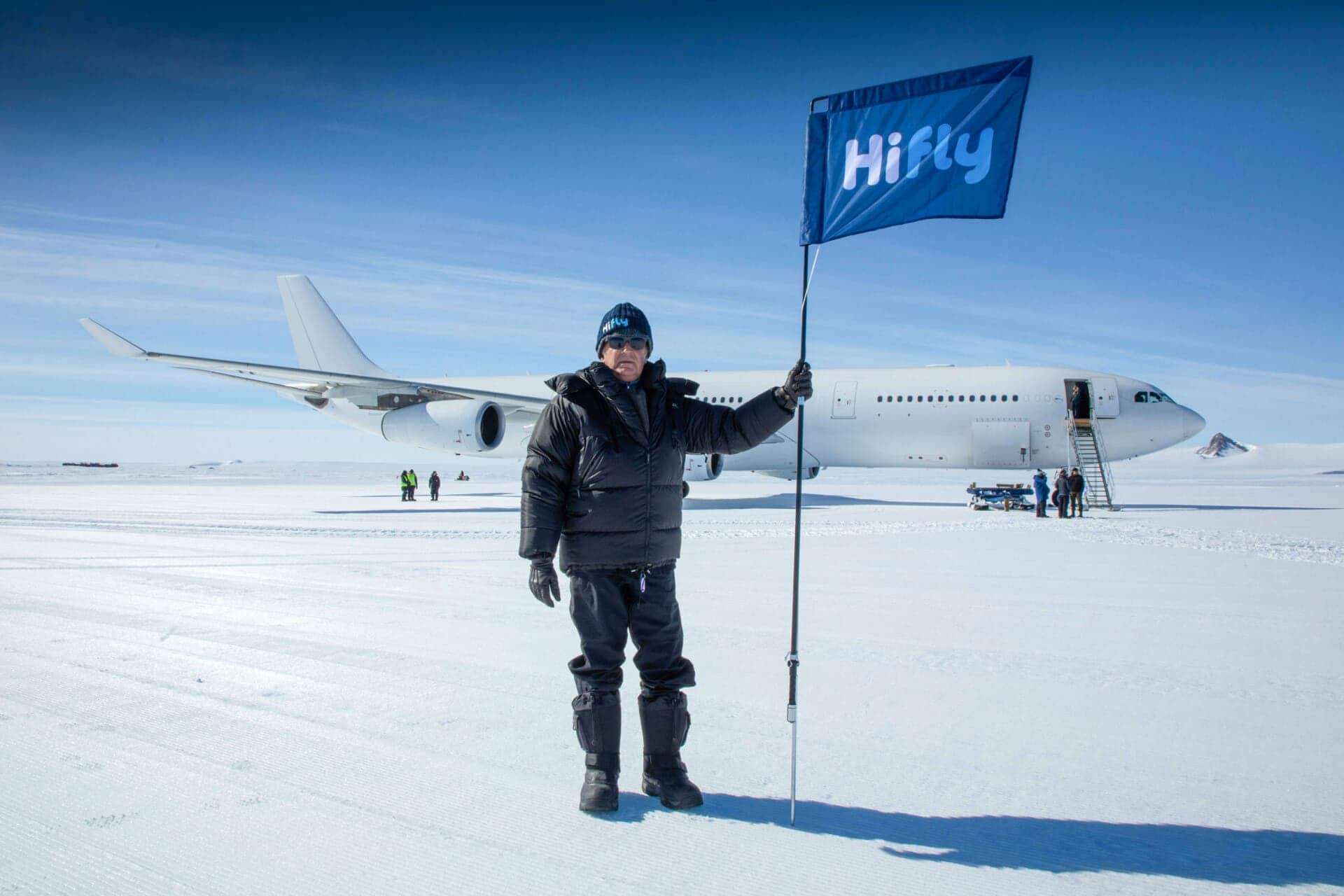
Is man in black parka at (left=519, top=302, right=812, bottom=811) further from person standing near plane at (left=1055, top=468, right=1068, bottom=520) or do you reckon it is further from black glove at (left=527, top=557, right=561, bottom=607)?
person standing near plane at (left=1055, top=468, right=1068, bottom=520)

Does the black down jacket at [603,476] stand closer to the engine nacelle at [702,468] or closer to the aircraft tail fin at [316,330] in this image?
the engine nacelle at [702,468]

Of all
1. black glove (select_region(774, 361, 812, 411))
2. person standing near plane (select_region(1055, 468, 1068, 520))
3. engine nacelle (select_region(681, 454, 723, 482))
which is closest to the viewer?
black glove (select_region(774, 361, 812, 411))

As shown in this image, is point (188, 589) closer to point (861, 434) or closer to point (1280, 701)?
point (1280, 701)

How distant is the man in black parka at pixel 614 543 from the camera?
285 cm

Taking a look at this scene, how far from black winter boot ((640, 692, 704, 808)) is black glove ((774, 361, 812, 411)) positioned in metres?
1.10

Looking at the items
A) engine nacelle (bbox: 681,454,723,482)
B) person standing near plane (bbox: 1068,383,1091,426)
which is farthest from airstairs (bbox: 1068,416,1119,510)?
engine nacelle (bbox: 681,454,723,482)

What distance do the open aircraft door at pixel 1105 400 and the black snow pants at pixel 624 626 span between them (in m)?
19.9

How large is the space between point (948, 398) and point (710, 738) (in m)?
18.6

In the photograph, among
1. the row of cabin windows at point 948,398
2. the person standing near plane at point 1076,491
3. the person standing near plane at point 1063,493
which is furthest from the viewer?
the row of cabin windows at point 948,398

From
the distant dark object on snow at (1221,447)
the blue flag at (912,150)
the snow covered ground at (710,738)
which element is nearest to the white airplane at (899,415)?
the snow covered ground at (710,738)

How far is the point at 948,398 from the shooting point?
67.8 feet

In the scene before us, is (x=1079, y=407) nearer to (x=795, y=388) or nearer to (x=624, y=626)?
(x=795, y=388)

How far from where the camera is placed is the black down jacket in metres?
2.86

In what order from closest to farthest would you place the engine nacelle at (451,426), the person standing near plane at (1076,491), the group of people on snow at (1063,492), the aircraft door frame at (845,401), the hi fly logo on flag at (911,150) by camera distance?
1. the hi fly logo on flag at (911,150)
2. the group of people on snow at (1063,492)
3. the person standing near plane at (1076,491)
4. the engine nacelle at (451,426)
5. the aircraft door frame at (845,401)
